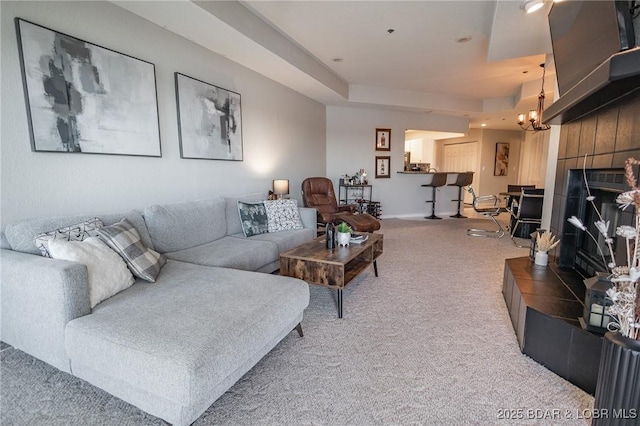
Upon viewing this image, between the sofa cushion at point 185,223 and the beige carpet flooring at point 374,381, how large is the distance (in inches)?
42.4

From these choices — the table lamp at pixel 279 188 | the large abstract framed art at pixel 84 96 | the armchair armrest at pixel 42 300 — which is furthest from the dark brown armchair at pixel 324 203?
the armchair armrest at pixel 42 300

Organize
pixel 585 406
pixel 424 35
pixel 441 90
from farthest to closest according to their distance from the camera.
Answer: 1. pixel 441 90
2. pixel 424 35
3. pixel 585 406

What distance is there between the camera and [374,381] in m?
1.61

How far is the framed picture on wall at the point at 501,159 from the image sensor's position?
9.23m

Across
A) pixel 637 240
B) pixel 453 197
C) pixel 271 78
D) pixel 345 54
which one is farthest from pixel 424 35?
pixel 453 197

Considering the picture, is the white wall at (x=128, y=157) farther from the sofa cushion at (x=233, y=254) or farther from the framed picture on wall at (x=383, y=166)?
the framed picture on wall at (x=383, y=166)

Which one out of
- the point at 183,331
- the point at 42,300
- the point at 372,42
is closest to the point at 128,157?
the point at 42,300

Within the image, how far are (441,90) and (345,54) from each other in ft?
9.21

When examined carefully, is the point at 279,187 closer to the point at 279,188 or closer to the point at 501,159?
the point at 279,188

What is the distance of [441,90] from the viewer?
6.10 meters

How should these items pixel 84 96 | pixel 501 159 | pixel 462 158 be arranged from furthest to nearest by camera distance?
pixel 462 158
pixel 501 159
pixel 84 96

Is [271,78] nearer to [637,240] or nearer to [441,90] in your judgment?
[441,90]

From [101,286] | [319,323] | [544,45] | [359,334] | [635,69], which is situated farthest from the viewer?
[544,45]

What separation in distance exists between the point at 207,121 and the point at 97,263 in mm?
2150
